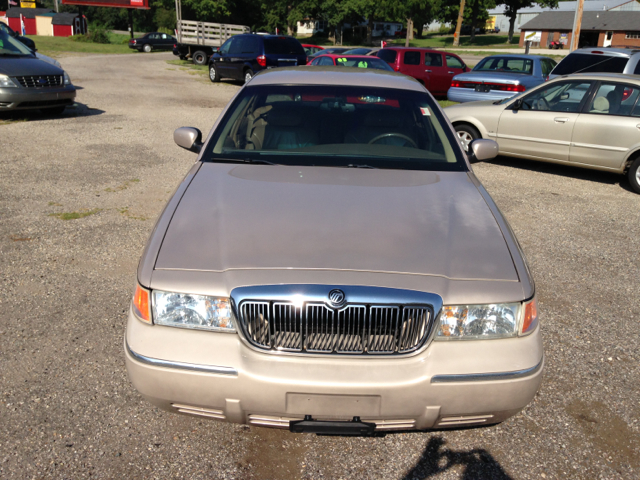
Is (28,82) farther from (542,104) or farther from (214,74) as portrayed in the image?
(214,74)

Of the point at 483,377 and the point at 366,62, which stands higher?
the point at 366,62

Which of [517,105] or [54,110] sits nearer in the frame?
[517,105]

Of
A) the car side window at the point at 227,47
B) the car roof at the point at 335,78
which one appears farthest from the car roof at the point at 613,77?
the car side window at the point at 227,47

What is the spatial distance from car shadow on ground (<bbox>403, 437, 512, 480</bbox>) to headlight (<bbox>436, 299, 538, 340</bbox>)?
0.70m

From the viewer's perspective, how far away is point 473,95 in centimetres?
1295

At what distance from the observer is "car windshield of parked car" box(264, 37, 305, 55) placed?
61.5 feet

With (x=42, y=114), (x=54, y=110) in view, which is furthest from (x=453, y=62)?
(x=42, y=114)

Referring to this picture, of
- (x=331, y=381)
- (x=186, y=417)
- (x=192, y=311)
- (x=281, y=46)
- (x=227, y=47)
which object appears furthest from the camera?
(x=227, y=47)

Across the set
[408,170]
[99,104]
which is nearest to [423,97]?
[408,170]

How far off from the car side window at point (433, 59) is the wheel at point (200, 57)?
50.5ft

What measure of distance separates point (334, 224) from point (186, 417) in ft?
4.24

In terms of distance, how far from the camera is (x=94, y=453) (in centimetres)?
273

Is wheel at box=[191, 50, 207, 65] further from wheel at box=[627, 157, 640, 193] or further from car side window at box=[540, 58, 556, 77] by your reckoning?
wheel at box=[627, 157, 640, 193]

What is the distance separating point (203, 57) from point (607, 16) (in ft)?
193
